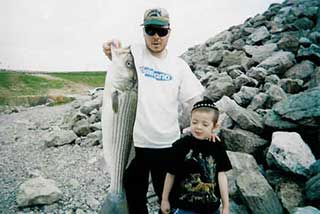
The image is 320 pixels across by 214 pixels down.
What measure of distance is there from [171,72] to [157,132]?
515 millimetres

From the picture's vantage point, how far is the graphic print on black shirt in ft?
8.76

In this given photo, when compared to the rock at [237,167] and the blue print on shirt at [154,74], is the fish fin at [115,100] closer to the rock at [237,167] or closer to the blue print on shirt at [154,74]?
the blue print on shirt at [154,74]

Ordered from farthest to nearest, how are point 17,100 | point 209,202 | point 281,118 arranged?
1. point 17,100
2. point 281,118
3. point 209,202

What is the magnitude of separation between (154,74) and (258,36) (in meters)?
10.8

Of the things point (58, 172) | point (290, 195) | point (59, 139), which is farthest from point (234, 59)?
point (290, 195)

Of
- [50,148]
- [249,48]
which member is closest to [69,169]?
[50,148]

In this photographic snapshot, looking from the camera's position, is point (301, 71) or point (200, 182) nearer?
point (200, 182)

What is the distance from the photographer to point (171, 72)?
3033 millimetres

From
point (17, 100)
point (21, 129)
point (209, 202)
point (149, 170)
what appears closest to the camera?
point (209, 202)

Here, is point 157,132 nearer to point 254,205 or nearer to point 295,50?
point 254,205

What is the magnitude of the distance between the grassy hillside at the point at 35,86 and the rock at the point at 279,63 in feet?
55.8

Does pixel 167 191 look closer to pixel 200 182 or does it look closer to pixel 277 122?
pixel 200 182

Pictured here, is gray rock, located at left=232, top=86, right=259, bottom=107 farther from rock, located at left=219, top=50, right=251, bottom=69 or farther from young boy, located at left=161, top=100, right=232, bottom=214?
young boy, located at left=161, top=100, right=232, bottom=214

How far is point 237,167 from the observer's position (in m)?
4.62
